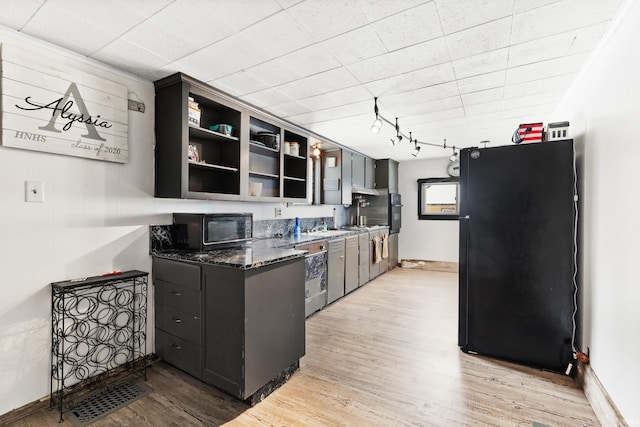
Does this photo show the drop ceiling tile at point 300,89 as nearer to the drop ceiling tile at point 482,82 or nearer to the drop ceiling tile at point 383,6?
the drop ceiling tile at point 383,6

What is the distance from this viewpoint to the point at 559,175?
94.5 inches

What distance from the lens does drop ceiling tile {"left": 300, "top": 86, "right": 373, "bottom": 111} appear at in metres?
2.82

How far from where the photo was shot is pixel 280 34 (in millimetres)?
1925

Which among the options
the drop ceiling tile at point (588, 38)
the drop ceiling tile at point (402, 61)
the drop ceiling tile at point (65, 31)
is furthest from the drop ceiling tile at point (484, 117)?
the drop ceiling tile at point (65, 31)

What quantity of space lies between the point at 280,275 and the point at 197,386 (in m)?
1.03

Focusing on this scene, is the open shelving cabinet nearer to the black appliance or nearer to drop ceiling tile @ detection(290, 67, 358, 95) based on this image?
drop ceiling tile @ detection(290, 67, 358, 95)

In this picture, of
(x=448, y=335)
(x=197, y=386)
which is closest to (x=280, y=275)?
(x=197, y=386)

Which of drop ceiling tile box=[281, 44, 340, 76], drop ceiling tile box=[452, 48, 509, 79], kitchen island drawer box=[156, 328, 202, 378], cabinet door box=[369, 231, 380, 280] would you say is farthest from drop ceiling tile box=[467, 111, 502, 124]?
kitchen island drawer box=[156, 328, 202, 378]

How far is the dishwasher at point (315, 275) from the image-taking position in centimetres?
358

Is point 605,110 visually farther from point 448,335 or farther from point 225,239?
point 225,239

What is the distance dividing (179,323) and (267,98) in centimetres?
220

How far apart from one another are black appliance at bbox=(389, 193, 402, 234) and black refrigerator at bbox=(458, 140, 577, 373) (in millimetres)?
3350

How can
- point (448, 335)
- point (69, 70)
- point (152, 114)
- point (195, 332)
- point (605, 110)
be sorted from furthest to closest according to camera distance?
point (448, 335) → point (152, 114) → point (195, 332) → point (69, 70) → point (605, 110)

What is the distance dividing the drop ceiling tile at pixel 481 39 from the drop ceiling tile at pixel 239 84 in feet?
5.09
